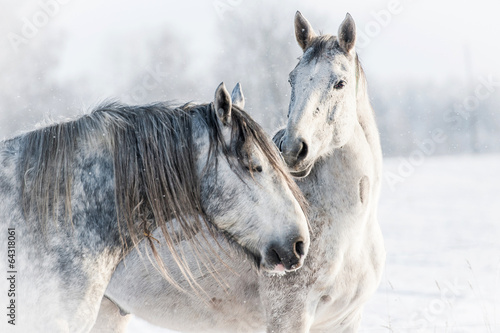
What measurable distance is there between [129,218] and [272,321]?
1.53 meters

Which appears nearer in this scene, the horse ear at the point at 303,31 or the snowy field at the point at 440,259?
the horse ear at the point at 303,31

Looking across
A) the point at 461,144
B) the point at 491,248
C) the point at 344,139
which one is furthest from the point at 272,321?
the point at 461,144

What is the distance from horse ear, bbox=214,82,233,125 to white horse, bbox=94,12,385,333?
0.90 metres

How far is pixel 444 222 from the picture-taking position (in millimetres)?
15297

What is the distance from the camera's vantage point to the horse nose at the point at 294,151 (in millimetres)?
3396

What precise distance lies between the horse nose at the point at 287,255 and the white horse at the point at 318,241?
952mm

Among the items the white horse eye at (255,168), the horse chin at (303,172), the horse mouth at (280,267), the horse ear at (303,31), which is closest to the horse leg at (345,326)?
the horse chin at (303,172)

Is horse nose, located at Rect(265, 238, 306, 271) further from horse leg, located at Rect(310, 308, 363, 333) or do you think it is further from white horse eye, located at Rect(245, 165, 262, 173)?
horse leg, located at Rect(310, 308, 363, 333)

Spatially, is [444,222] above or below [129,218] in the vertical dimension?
below

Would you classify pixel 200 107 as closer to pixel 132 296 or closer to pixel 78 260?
pixel 78 260

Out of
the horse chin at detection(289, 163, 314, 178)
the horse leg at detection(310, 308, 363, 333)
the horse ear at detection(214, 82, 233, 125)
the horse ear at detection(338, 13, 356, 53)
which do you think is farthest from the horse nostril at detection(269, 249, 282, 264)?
the horse ear at detection(338, 13, 356, 53)

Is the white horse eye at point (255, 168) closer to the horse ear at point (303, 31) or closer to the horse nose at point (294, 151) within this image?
the horse nose at point (294, 151)

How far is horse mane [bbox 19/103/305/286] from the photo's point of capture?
2508 mm

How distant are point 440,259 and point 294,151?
27.6 feet
